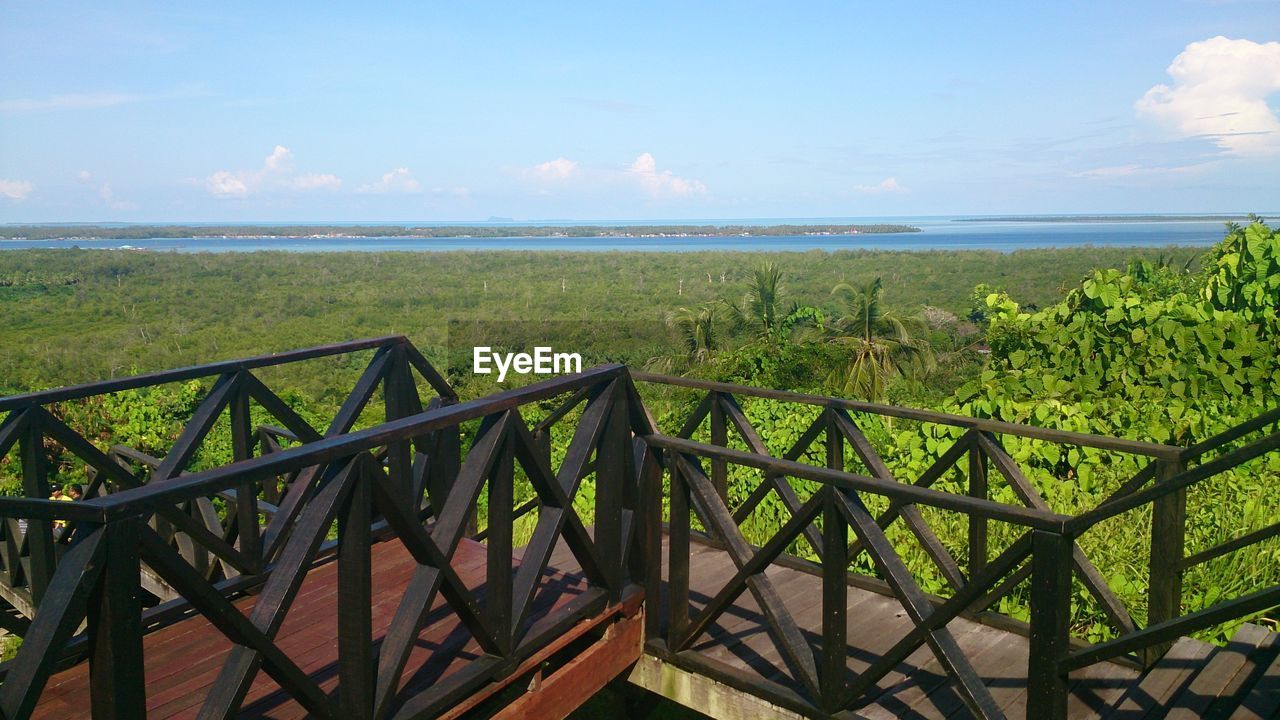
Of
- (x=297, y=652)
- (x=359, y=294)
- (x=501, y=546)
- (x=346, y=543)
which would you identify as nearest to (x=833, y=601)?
(x=501, y=546)

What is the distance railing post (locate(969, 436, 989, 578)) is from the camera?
12.3ft

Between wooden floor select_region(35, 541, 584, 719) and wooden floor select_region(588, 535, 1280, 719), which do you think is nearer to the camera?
wooden floor select_region(35, 541, 584, 719)

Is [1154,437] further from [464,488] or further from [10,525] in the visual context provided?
[10,525]

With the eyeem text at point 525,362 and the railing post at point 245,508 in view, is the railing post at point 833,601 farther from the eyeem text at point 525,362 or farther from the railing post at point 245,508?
the eyeem text at point 525,362

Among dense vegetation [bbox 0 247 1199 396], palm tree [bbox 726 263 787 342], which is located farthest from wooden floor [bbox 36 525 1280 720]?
dense vegetation [bbox 0 247 1199 396]

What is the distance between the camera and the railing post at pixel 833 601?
9.29 ft

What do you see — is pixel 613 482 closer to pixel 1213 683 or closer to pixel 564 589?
pixel 564 589

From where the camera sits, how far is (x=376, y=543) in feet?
14.4

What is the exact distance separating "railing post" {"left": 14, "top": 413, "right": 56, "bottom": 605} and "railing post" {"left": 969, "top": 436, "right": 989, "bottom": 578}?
344 centimetres

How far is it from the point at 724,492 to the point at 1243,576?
2.54 metres

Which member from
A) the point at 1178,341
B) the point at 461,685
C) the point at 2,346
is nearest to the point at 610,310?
the point at 2,346

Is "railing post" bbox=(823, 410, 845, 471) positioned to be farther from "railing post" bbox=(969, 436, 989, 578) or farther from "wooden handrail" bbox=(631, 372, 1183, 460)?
"railing post" bbox=(969, 436, 989, 578)

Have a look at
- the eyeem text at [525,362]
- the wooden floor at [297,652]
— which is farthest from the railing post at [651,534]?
the eyeem text at [525,362]

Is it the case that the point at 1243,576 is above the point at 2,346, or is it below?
above
